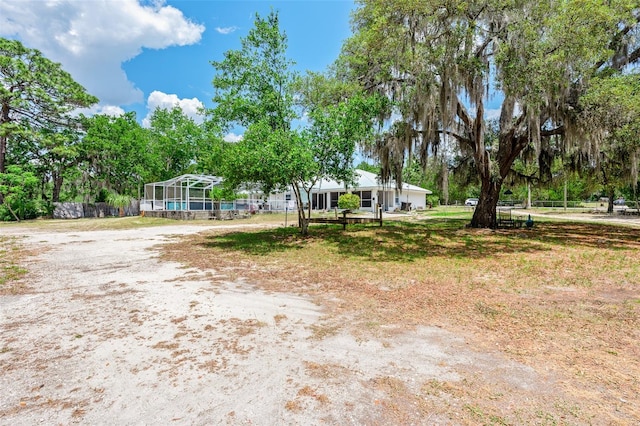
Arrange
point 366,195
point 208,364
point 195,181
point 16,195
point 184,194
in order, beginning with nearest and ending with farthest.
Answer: point 208,364, point 16,195, point 195,181, point 184,194, point 366,195

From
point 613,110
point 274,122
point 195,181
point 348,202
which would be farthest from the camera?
point 348,202

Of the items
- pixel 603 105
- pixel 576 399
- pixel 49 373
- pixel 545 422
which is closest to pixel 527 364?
pixel 576 399

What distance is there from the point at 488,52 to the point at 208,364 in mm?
10838

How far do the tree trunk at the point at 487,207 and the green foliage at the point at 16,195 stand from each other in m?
27.2

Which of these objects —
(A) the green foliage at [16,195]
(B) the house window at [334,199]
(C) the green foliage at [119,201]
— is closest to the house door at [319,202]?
(B) the house window at [334,199]

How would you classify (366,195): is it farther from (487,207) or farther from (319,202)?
(487,207)

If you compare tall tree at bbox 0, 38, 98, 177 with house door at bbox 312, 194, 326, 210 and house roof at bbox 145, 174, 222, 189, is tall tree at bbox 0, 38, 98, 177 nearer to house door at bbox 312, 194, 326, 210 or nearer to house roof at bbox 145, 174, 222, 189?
house roof at bbox 145, 174, 222, 189

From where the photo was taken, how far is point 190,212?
72.1 feet

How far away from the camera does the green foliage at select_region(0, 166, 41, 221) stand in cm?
2078

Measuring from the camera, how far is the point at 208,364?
2848 mm

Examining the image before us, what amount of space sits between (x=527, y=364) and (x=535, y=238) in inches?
382

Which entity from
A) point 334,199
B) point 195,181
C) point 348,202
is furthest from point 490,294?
point 334,199

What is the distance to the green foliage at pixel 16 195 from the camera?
20.8 meters

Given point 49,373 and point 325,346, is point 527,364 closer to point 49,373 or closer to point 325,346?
point 325,346
